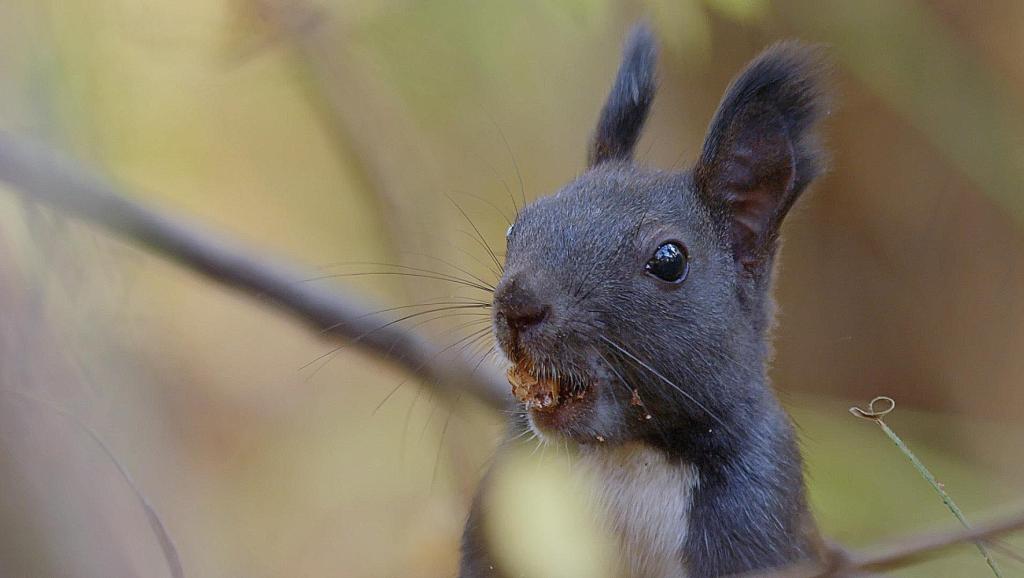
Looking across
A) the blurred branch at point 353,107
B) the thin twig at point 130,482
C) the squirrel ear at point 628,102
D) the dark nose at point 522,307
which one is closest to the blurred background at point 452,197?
the blurred branch at point 353,107

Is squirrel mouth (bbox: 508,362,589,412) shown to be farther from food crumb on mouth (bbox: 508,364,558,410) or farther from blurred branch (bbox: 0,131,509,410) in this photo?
blurred branch (bbox: 0,131,509,410)

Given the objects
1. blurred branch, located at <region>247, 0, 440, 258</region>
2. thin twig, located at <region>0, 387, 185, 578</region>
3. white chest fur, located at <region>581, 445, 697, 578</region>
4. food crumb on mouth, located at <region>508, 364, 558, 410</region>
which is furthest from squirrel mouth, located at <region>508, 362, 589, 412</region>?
blurred branch, located at <region>247, 0, 440, 258</region>

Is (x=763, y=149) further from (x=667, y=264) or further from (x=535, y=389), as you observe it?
(x=535, y=389)

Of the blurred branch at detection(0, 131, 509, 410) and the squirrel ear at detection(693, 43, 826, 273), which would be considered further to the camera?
the blurred branch at detection(0, 131, 509, 410)

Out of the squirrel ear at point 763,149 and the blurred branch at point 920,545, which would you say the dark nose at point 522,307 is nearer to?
the squirrel ear at point 763,149

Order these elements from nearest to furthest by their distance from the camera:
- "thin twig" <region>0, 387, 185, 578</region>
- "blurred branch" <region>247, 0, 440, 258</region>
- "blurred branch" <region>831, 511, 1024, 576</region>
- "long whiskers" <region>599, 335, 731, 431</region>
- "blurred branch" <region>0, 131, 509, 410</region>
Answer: "blurred branch" <region>831, 511, 1024, 576</region> → "thin twig" <region>0, 387, 185, 578</region> → "long whiskers" <region>599, 335, 731, 431</region> → "blurred branch" <region>0, 131, 509, 410</region> → "blurred branch" <region>247, 0, 440, 258</region>

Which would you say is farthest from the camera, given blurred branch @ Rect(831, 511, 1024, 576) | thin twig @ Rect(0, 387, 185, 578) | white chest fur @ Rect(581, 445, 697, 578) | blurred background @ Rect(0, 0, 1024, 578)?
blurred background @ Rect(0, 0, 1024, 578)

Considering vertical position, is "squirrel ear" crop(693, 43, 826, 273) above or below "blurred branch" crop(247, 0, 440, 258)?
below

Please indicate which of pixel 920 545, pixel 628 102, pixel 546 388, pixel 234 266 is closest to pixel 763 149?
pixel 628 102
